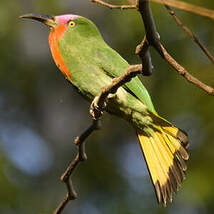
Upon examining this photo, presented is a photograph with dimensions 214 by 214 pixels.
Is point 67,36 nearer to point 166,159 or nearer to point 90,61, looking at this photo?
point 90,61

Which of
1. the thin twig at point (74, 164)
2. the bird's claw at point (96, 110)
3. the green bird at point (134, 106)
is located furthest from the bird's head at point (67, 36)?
the thin twig at point (74, 164)

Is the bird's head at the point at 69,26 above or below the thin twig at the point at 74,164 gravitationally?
above

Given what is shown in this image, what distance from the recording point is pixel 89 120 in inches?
293

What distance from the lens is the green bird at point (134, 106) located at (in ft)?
10.7

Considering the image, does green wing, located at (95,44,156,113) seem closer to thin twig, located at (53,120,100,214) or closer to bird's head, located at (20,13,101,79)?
bird's head, located at (20,13,101,79)

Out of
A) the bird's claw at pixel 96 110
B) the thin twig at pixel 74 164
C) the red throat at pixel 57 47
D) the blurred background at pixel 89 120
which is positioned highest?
the red throat at pixel 57 47

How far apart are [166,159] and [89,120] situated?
4.18 meters

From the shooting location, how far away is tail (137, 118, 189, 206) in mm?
3266

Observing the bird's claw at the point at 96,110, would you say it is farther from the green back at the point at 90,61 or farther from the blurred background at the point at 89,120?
the blurred background at the point at 89,120

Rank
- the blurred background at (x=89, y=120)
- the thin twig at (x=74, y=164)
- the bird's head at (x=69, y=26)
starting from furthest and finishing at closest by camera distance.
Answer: the blurred background at (x=89, y=120)
the bird's head at (x=69, y=26)
the thin twig at (x=74, y=164)

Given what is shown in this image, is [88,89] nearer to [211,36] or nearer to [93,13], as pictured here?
[211,36]

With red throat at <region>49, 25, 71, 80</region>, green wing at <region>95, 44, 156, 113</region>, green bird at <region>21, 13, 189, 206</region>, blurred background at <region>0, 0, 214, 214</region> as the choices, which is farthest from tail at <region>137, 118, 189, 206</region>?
blurred background at <region>0, 0, 214, 214</region>

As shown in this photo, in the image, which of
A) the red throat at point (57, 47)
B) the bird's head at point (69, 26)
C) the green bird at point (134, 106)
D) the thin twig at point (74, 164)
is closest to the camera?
the thin twig at point (74, 164)

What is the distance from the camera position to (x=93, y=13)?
8156 mm
